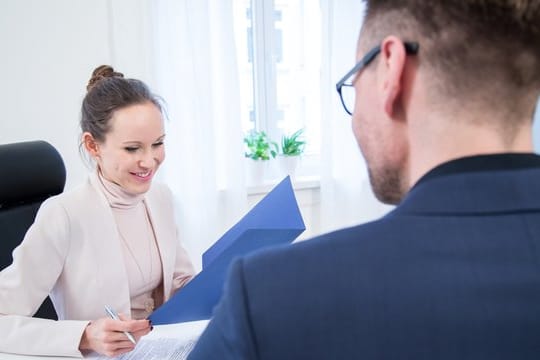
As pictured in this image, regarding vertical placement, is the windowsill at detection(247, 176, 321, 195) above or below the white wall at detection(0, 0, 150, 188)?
below

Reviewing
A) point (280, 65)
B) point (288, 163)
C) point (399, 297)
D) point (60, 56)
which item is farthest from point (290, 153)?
point (399, 297)

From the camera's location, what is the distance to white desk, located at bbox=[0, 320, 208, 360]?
104cm

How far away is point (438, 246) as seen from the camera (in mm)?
437

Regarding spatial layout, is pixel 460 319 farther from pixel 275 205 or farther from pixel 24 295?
pixel 24 295

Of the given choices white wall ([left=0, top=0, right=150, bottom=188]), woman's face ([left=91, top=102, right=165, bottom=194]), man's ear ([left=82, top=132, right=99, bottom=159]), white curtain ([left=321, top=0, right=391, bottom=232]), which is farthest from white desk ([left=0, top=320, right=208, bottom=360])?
white curtain ([left=321, top=0, right=391, bottom=232])

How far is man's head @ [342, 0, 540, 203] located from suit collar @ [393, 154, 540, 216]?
0.8 inches

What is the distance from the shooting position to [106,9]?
7.82 feet

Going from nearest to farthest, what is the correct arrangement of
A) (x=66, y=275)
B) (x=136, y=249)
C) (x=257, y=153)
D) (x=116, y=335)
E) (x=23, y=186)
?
1. (x=116, y=335)
2. (x=66, y=275)
3. (x=136, y=249)
4. (x=23, y=186)
5. (x=257, y=153)

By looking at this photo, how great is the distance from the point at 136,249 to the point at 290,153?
1.55 m

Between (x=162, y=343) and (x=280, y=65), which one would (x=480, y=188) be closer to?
(x=162, y=343)

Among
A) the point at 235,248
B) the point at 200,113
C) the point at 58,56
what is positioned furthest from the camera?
the point at 200,113

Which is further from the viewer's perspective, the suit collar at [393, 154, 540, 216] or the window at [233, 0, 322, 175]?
the window at [233, 0, 322, 175]

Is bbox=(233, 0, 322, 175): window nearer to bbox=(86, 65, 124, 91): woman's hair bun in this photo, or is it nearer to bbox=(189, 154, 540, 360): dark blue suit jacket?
bbox=(86, 65, 124, 91): woman's hair bun

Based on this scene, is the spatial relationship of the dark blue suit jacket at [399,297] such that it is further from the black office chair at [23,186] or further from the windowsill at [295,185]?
the windowsill at [295,185]
